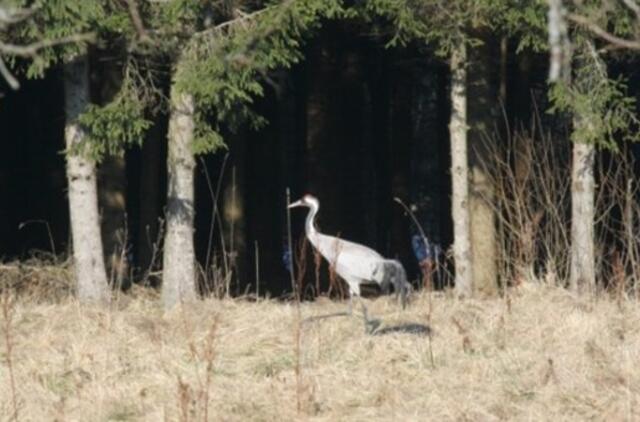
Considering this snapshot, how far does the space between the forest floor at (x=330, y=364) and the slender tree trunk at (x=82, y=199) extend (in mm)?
1594

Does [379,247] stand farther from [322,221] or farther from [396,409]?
[396,409]

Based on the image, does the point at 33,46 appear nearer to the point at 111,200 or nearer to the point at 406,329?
the point at 406,329

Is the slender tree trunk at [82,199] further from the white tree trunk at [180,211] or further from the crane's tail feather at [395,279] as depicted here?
the crane's tail feather at [395,279]

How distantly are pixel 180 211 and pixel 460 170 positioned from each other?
3.11 metres

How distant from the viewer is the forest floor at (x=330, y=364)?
11156mm

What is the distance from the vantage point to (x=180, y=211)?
16.7 m

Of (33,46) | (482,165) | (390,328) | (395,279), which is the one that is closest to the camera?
(33,46)

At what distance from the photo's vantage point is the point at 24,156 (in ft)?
85.4

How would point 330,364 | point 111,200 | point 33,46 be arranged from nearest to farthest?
point 33,46 → point 330,364 → point 111,200

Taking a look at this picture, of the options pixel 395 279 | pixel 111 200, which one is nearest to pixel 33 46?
pixel 395 279

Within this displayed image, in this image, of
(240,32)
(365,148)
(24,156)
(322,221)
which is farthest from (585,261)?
(24,156)

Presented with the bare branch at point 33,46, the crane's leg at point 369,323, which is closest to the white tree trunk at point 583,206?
the crane's leg at point 369,323

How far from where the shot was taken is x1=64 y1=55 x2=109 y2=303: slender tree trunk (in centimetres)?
1648

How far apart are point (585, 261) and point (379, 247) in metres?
9.96
